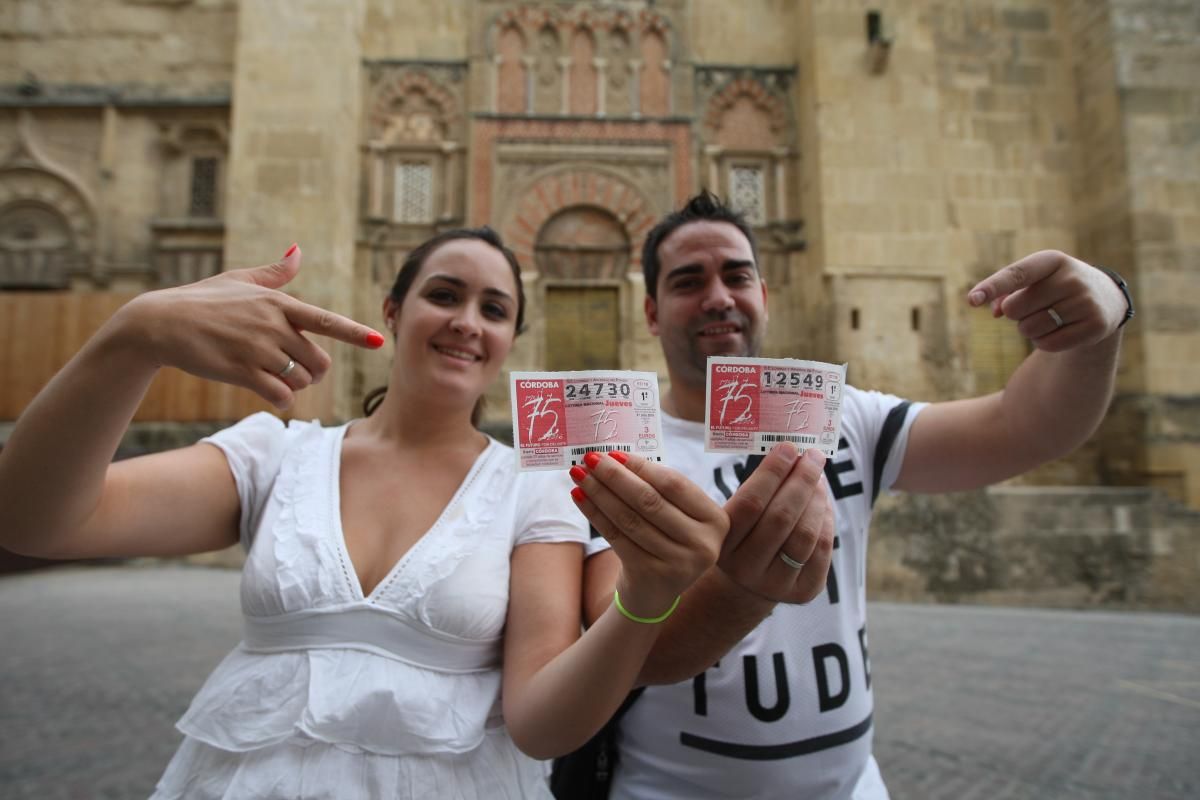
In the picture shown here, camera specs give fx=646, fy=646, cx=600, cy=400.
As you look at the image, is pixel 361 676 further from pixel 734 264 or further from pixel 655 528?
pixel 734 264

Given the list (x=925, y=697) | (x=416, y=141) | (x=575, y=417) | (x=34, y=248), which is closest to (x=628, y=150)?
(x=416, y=141)

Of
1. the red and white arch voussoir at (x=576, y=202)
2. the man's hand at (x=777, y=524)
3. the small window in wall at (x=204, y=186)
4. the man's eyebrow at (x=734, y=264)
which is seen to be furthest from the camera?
the small window in wall at (x=204, y=186)

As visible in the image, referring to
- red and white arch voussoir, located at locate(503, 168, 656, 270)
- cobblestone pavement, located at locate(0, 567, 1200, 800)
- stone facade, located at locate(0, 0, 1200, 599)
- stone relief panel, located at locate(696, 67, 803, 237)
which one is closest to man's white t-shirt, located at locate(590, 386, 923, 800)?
cobblestone pavement, located at locate(0, 567, 1200, 800)

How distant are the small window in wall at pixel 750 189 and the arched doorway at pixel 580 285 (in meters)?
2.06

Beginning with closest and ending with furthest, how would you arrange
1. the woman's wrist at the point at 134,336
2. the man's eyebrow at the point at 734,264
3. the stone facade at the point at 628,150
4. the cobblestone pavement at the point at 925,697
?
the woman's wrist at the point at 134,336 < the man's eyebrow at the point at 734,264 < the cobblestone pavement at the point at 925,697 < the stone facade at the point at 628,150

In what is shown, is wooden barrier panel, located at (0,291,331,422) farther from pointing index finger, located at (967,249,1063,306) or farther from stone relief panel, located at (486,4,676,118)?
pointing index finger, located at (967,249,1063,306)

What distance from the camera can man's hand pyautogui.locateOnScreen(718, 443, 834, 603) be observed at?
1142mm

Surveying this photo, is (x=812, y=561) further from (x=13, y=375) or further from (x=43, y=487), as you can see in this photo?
(x=13, y=375)

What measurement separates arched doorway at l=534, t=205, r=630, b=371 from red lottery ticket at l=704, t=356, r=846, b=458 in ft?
28.8

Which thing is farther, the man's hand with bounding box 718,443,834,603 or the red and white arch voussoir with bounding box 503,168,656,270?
the red and white arch voussoir with bounding box 503,168,656,270

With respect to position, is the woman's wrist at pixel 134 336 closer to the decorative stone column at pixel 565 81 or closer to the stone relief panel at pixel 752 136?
the decorative stone column at pixel 565 81

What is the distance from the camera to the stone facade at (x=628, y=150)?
30.9 ft

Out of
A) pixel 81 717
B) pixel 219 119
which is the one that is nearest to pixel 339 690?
pixel 81 717

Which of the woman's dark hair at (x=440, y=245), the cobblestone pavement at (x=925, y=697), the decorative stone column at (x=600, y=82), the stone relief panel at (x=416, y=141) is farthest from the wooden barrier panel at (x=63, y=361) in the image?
the woman's dark hair at (x=440, y=245)
